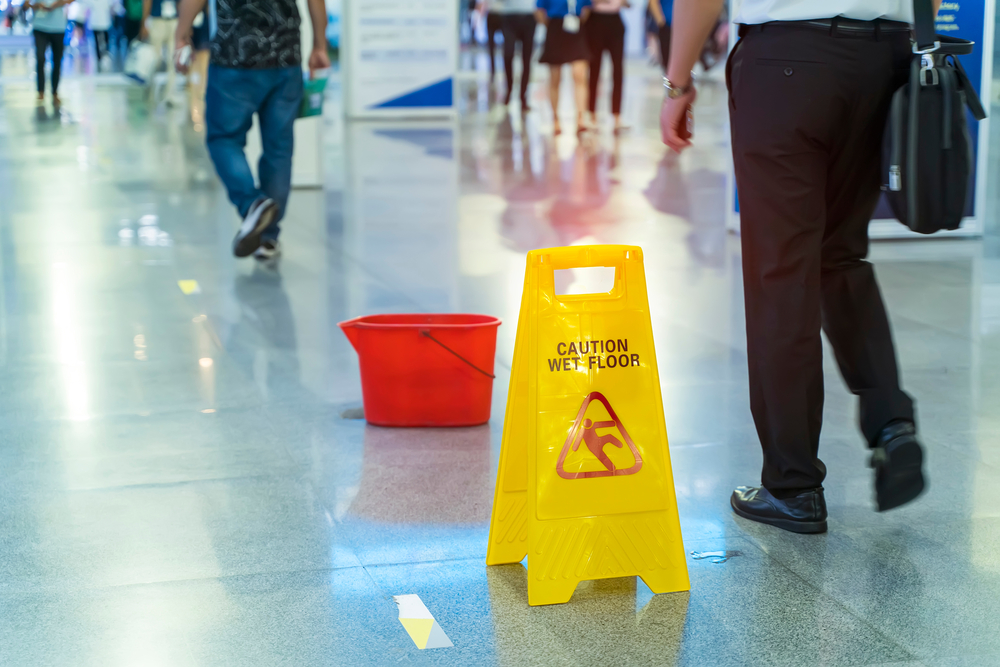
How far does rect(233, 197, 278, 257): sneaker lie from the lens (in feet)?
18.6

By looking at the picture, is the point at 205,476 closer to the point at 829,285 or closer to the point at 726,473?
the point at 726,473

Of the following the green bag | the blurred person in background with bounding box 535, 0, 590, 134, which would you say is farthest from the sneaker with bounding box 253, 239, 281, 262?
the blurred person in background with bounding box 535, 0, 590, 134

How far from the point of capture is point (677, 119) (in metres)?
2.85

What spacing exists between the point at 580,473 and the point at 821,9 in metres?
1.06

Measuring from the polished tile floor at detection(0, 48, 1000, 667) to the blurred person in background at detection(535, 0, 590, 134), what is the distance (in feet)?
15.1

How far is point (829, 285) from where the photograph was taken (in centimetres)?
281

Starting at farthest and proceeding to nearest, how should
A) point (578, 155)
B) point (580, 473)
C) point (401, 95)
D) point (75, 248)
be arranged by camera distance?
point (401, 95) → point (578, 155) → point (75, 248) → point (580, 473)

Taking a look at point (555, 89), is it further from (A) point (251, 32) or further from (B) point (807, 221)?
(B) point (807, 221)

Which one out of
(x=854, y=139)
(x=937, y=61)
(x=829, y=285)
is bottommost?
(x=829, y=285)

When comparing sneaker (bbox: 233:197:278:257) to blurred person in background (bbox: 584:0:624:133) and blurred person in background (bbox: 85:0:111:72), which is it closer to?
blurred person in background (bbox: 584:0:624:133)

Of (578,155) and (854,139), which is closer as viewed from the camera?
(854,139)

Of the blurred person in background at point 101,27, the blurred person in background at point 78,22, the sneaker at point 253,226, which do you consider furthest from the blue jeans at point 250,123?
the blurred person in background at point 78,22

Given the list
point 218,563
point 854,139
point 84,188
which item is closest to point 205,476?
point 218,563

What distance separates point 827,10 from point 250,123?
12.9 feet
